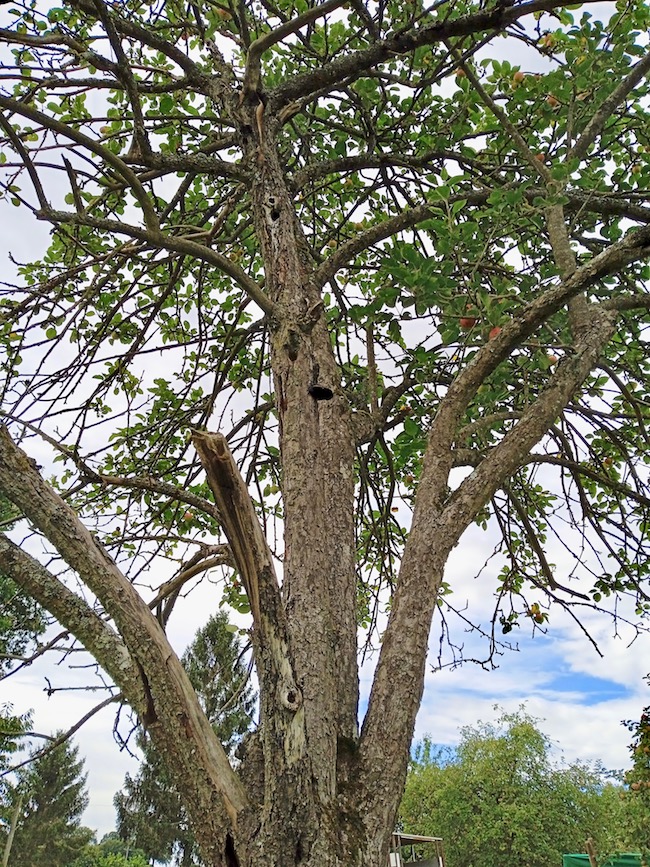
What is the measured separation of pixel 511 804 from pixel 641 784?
15.2 meters

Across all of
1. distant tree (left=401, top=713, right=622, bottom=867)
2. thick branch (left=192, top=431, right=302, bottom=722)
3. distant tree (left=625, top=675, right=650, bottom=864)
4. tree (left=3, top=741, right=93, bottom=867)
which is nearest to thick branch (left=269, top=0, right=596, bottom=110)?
thick branch (left=192, top=431, right=302, bottom=722)

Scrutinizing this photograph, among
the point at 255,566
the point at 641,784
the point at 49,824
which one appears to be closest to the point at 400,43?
the point at 255,566

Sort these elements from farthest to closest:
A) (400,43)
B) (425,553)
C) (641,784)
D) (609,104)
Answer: (641,784) → (609,104) → (400,43) → (425,553)

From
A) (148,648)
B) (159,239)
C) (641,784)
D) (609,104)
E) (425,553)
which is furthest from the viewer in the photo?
(641,784)

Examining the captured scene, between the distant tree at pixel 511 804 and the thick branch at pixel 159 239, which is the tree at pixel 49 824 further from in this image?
the thick branch at pixel 159 239

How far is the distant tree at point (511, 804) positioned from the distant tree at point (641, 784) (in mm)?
9593

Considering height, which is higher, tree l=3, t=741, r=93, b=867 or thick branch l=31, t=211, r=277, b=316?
thick branch l=31, t=211, r=277, b=316

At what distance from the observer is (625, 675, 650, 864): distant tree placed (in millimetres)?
4953

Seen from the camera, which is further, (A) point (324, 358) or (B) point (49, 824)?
(B) point (49, 824)

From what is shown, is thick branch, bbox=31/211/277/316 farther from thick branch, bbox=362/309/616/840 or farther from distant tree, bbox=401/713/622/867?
distant tree, bbox=401/713/622/867

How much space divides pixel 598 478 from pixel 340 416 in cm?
143

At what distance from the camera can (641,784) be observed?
6.08m

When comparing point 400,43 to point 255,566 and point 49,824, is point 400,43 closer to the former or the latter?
point 255,566

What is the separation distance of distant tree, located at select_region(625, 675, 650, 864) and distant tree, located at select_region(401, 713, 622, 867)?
31.5 ft
